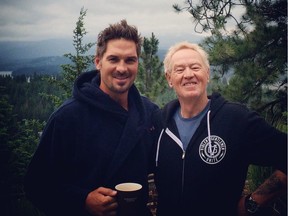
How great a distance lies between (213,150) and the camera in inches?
80.8

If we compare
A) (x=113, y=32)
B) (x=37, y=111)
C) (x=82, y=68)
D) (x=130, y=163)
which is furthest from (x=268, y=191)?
(x=37, y=111)

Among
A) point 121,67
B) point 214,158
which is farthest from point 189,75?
point 214,158

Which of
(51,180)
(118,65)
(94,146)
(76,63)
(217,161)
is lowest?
(51,180)

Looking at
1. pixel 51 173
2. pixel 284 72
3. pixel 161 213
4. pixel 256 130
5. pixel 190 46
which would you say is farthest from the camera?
pixel 284 72

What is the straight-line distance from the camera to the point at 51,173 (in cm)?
212

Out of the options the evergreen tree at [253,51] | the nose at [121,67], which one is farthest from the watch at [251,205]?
→ the evergreen tree at [253,51]

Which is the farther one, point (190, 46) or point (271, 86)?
point (271, 86)

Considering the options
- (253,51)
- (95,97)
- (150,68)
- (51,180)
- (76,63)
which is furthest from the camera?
(150,68)

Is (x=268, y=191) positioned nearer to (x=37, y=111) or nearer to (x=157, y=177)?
(x=157, y=177)

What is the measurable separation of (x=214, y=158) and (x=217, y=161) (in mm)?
32

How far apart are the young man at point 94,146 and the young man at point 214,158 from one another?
28 centimetres

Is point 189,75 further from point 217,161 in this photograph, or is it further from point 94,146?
point 94,146

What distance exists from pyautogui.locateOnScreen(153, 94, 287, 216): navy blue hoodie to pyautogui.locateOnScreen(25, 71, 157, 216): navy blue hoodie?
0.34m

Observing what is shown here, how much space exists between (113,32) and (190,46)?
0.74 meters
